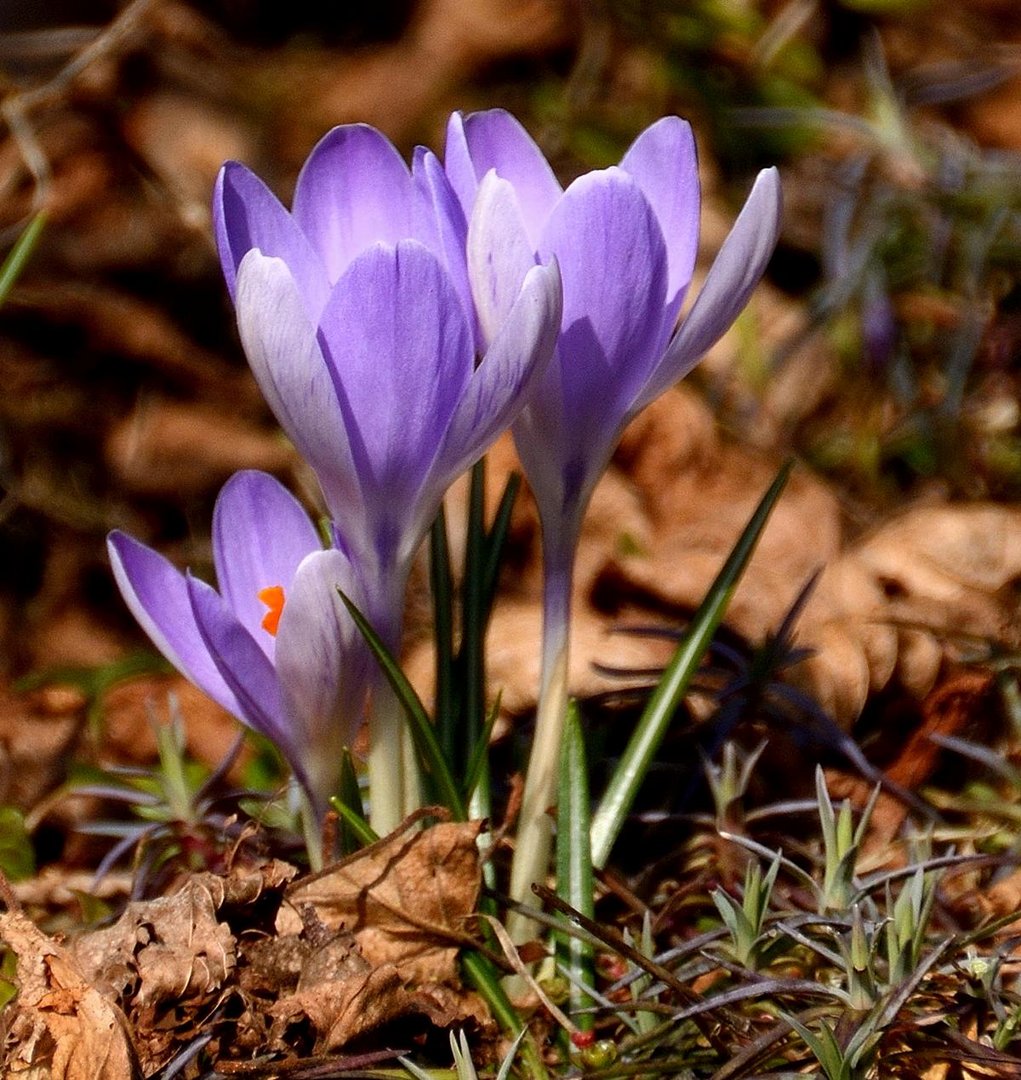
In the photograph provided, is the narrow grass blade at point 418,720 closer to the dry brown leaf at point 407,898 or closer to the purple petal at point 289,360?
the dry brown leaf at point 407,898

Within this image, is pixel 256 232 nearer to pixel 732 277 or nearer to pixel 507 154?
pixel 507 154

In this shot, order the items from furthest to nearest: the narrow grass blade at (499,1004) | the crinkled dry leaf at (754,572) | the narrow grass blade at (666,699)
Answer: the crinkled dry leaf at (754,572) → the narrow grass blade at (666,699) → the narrow grass blade at (499,1004)

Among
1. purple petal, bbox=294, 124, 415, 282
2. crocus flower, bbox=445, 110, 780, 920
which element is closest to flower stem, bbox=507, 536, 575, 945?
crocus flower, bbox=445, 110, 780, 920

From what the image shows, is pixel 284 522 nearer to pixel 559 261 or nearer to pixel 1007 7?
pixel 559 261

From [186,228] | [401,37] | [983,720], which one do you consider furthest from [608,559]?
[401,37]

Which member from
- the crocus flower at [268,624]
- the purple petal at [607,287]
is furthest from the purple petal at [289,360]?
the purple petal at [607,287]

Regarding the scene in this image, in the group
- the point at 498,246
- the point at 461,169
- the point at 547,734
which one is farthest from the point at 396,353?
the point at 547,734
